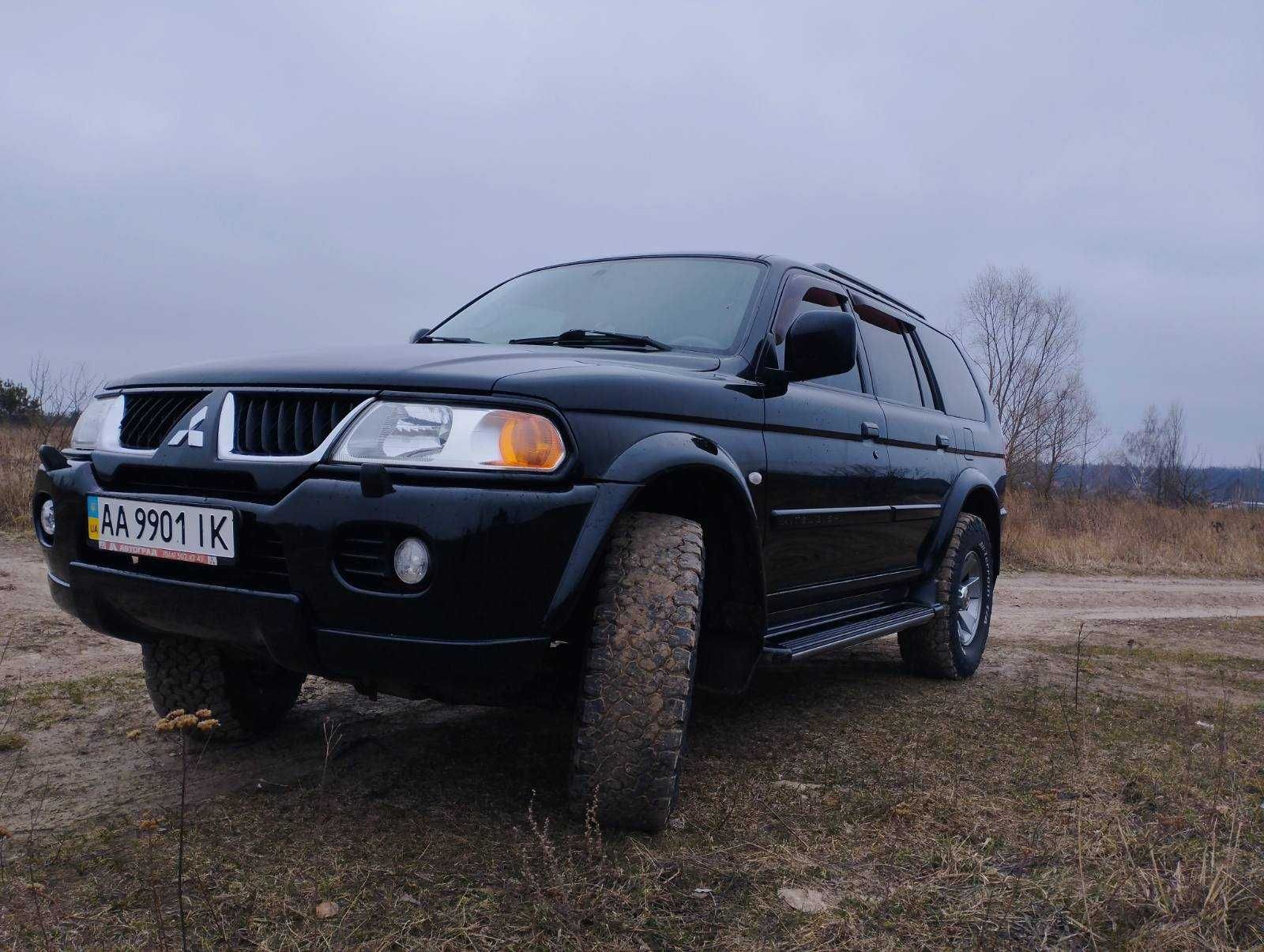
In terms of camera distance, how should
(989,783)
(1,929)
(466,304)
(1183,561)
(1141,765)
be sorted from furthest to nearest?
(1183,561), (466,304), (1141,765), (989,783), (1,929)

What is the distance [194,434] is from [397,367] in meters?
0.50

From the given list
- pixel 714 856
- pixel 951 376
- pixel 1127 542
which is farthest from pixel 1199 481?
pixel 714 856

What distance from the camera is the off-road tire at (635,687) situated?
2.22 metres

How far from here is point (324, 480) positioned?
2.06 m

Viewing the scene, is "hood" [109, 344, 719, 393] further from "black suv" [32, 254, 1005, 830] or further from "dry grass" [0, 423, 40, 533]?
"dry grass" [0, 423, 40, 533]

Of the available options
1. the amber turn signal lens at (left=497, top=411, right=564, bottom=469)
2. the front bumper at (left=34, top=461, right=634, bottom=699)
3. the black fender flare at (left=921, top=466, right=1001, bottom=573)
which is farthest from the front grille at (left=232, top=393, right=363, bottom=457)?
the black fender flare at (left=921, top=466, right=1001, bottom=573)

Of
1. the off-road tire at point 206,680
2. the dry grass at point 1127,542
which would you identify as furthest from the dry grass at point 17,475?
the dry grass at point 1127,542

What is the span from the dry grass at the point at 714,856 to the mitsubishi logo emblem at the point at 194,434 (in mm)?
871

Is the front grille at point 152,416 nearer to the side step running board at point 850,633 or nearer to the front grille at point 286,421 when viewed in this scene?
the front grille at point 286,421

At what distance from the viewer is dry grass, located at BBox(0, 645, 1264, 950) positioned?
1.88 metres

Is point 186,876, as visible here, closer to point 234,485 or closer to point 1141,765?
point 234,485

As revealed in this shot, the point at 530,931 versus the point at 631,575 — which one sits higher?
the point at 631,575

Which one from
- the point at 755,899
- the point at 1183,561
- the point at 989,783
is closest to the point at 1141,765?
the point at 989,783

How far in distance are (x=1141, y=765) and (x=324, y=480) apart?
2630 millimetres
